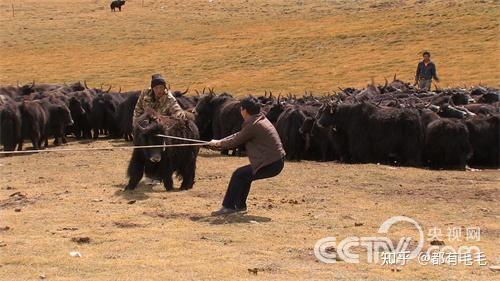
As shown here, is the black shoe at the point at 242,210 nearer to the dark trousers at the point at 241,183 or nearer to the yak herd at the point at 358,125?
the dark trousers at the point at 241,183

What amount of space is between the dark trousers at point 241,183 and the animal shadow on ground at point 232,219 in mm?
183

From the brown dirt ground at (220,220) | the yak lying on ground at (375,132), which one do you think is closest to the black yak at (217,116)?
the yak lying on ground at (375,132)

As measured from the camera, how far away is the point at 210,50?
4978 centimetres

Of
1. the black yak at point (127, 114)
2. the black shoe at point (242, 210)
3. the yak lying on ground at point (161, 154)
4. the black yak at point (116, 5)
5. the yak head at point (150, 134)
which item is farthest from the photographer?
the black yak at point (116, 5)

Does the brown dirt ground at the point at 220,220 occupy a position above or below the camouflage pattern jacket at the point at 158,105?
below

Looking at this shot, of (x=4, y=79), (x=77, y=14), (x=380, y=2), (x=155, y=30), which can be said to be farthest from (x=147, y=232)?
(x=77, y=14)

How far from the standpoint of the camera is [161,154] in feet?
36.7

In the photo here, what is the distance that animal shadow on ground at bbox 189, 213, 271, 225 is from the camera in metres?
9.17

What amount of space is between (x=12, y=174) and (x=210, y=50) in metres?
36.6

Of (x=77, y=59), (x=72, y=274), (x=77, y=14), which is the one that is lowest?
(x=72, y=274)

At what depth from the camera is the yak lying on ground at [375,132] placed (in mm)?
15156

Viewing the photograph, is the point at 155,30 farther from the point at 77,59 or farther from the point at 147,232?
the point at 147,232

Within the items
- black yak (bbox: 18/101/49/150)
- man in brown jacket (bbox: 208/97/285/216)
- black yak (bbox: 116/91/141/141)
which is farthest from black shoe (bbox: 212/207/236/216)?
black yak (bbox: 116/91/141/141)
